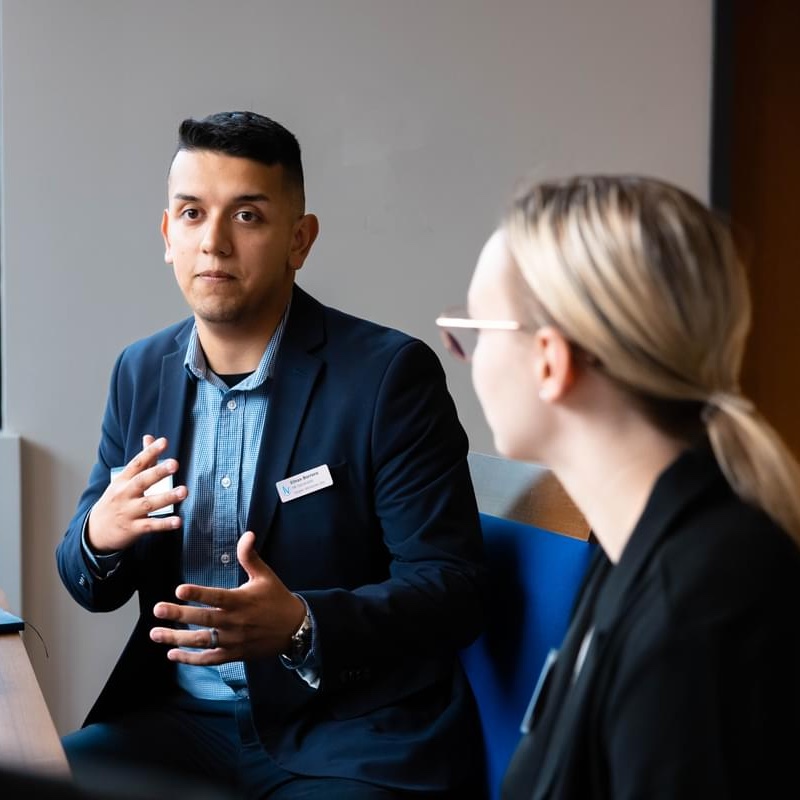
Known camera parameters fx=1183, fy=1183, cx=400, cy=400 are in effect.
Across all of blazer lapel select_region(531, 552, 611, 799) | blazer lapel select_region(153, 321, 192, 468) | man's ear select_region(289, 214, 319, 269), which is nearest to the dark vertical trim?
man's ear select_region(289, 214, 319, 269)

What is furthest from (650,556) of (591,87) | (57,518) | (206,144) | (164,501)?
(591,87)

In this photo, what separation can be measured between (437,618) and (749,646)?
87cm

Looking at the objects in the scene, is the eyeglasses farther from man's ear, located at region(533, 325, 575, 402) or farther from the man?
the man

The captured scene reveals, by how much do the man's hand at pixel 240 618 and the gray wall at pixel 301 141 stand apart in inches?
55.9

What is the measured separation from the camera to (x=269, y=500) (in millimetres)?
1891

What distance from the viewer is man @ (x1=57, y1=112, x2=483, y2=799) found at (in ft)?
5.65

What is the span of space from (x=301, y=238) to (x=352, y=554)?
569 mm

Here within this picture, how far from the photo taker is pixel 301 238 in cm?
207

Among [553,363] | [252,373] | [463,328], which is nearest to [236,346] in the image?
[252,373]

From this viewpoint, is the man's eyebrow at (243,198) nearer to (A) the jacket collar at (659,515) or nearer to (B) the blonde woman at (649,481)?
(B) the blonde woman at (649,481)

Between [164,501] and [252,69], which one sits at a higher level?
[252,69]

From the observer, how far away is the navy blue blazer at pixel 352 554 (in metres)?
1.72

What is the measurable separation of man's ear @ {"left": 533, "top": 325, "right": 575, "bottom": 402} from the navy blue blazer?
70 cm

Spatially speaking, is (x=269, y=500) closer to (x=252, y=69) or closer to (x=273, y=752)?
(x=273, y=752)
